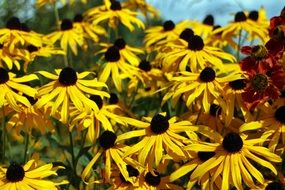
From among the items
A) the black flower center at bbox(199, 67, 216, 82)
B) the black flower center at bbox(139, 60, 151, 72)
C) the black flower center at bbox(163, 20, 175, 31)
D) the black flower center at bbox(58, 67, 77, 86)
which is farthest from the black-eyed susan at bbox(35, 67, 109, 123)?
the black flower center at bbox(163, 20, 175, 31)

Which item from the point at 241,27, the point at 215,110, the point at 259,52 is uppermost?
the point at 241,27

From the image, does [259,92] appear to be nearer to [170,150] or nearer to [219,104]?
[219,104]

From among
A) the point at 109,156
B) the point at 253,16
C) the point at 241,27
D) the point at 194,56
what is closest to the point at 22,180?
the point at 109,156

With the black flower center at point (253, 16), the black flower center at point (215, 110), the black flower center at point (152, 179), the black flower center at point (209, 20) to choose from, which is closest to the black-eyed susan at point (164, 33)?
the black flower center at point (209, 20)

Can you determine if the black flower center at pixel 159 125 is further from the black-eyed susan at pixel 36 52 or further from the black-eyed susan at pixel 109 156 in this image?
the black-eyed susan at pixel 36 52

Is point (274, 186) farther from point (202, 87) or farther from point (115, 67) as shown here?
point (115, 67)

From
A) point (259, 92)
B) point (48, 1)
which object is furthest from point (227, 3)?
point (48, 1)

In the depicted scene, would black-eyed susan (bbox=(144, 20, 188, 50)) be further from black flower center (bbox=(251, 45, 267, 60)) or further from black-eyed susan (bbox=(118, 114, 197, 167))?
black-eyed susan (bbox=(118, 114, 197, 167))
